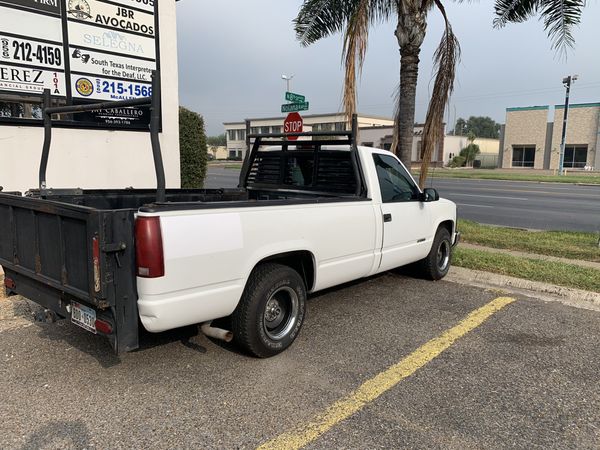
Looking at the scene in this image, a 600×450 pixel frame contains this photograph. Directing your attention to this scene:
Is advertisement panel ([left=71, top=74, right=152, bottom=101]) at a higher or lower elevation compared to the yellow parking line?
higher

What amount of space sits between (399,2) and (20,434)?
889cm

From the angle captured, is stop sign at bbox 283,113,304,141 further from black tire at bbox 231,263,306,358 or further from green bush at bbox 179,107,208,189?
black tire at bbox 231,263,306,358

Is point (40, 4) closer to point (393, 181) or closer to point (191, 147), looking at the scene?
point (191, 147)

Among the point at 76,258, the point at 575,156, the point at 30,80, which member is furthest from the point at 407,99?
the point at 575,156

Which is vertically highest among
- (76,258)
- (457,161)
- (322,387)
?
(457,161)

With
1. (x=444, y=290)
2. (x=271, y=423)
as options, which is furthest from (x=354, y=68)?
(x=271, y=423)

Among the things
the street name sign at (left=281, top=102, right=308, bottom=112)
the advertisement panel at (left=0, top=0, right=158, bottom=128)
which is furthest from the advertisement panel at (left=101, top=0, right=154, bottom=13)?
the street name sign at (left=281, top=102, right=308, bottom=112)

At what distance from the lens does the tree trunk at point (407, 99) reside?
9203 mm

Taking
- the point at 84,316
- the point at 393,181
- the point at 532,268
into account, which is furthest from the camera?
the point at 532,268

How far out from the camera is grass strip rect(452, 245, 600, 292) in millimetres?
6281

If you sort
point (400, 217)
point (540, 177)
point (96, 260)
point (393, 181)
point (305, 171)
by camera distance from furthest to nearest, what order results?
point (540, 177) < point (305, 171) < point (393, 181) < point (400, 217) < point (96, 260)

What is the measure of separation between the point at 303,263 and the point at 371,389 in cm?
130

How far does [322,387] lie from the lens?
3.60 m

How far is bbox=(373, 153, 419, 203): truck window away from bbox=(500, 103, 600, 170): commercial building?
53427 millimetres
